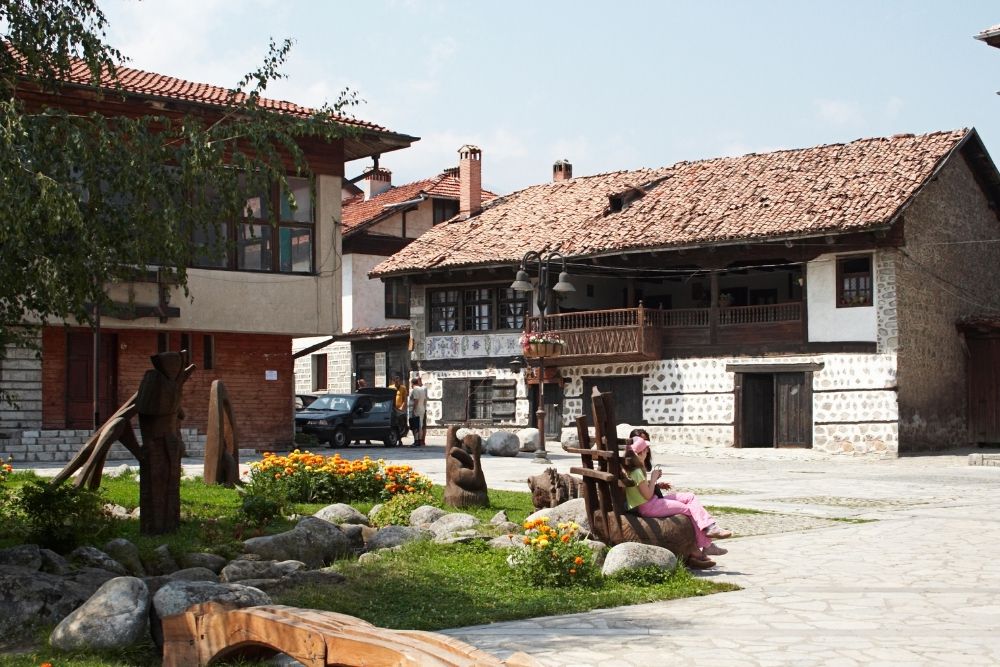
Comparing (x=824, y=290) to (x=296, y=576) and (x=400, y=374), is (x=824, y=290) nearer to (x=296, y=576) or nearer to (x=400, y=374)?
(x=400, y=374)

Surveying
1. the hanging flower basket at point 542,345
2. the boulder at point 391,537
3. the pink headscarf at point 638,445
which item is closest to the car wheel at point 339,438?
the hanging flower basket at point 542,345

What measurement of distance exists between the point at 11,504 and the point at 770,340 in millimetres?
21758

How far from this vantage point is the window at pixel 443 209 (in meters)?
45.8

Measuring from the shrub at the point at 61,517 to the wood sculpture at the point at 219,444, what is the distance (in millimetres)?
4271

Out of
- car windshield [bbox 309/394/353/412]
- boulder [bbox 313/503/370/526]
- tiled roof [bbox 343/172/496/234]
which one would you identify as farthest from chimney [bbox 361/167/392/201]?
boulder [bbox 313/503/370/526]

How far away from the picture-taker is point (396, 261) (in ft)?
122

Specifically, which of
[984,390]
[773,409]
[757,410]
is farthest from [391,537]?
A: [984,390]

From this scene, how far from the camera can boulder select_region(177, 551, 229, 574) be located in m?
9.85

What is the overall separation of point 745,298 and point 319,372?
17.9 meters

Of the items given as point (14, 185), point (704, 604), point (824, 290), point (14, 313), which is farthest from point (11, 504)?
point (824, 290)

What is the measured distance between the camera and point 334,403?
31.2 metres

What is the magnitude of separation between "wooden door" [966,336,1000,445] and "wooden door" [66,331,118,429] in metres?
20.5

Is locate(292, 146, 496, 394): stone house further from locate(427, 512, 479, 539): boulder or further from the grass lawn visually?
the grass lawn

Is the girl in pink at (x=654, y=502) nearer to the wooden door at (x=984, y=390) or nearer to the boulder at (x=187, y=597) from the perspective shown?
the boulder at (x=187, y=597)
